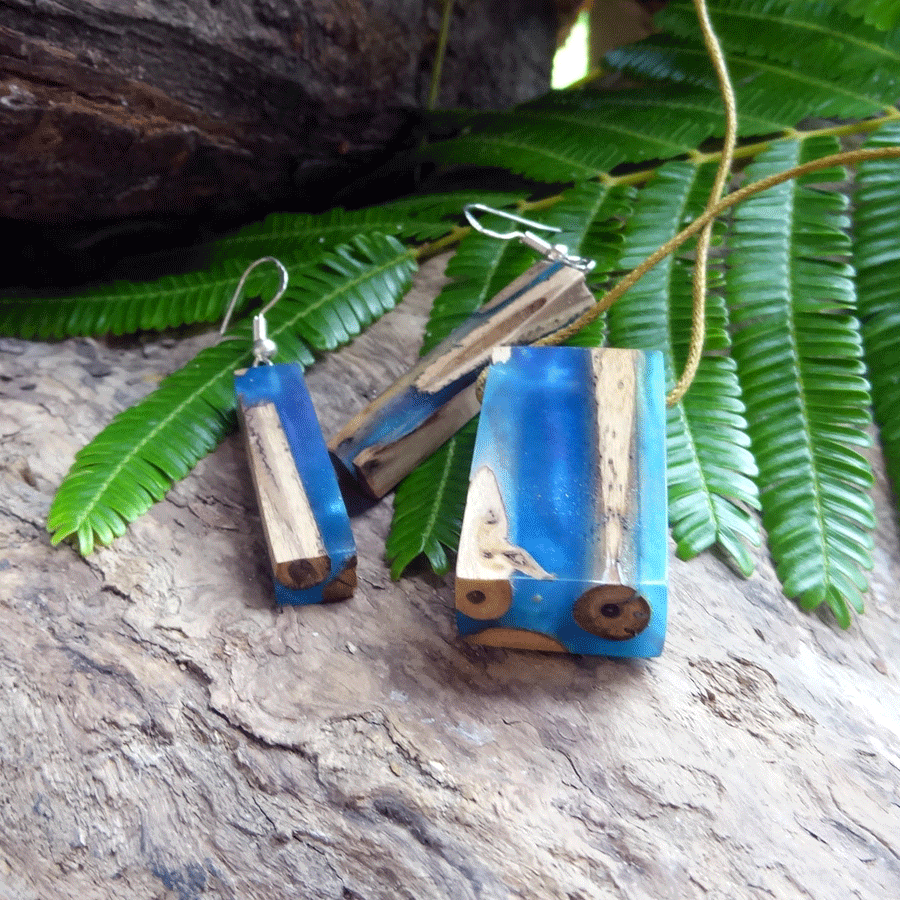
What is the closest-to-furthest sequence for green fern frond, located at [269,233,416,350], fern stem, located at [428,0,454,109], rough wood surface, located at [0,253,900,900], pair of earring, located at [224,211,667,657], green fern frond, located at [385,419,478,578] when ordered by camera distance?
rough wood surface, located at [0,253,900,900] → pair of earring, located at [224,211,667,657] → green fern frond, located at [385,419,478,578] → green fern frond, located at [269,233,416,350] → fern stem, located at [428,0,454,109]

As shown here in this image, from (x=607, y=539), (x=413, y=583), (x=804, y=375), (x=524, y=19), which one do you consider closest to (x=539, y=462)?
(x=607, y=539)

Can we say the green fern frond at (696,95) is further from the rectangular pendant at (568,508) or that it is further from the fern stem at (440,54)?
the rectangular pendant at (568,508)

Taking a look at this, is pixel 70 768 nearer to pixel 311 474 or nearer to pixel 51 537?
pixel 51 537

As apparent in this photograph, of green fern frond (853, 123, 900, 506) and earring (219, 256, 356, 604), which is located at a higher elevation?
green fern frond (853, 123, 900, 506)

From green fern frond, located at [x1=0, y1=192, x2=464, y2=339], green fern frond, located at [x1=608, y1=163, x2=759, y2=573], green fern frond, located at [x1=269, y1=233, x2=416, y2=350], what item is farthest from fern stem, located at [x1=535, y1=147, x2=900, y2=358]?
green fern frond, located at [x1=0, y1=192, x2=464, y2=339]

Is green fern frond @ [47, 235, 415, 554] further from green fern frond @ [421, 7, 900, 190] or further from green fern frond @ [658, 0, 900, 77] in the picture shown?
green fern frond @ [658, 0, 900, 77]

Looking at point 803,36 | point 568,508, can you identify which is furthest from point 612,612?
point 803,36

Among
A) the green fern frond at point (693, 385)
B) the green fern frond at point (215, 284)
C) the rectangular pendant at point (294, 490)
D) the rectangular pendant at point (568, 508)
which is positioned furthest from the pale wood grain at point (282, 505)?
the green fern frond at point (693, 385)

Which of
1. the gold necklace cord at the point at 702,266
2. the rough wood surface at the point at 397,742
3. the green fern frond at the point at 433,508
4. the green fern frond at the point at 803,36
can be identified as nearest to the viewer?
the rough wood surface at the point at 397,742
